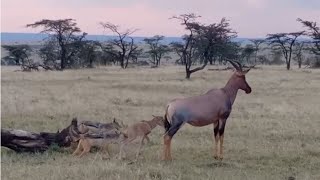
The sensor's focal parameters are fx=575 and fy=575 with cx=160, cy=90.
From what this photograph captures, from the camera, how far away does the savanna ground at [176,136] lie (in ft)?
27.9

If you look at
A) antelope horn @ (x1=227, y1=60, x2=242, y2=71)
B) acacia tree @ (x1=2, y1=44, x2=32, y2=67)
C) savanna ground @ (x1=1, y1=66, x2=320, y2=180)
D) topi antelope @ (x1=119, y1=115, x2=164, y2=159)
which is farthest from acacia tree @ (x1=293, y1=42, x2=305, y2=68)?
topi antelope @ (x1=119, y1=115, x2=164, y2=159)

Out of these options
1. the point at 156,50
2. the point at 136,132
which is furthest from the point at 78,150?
the point at 156,50

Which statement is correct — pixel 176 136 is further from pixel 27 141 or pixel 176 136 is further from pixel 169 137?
pixel 27 141

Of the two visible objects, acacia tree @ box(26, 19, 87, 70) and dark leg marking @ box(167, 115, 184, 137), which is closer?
dark leg marking @ box(167, 115, 184, 137)

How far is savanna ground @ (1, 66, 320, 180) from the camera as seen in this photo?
27.9 feet

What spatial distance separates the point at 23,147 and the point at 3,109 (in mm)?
6722

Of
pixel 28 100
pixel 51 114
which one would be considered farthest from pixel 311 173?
pixel 28 100

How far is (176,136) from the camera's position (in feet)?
41.0

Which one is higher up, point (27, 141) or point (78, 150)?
point (27, 141)

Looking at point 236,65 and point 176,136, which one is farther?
point 176,136

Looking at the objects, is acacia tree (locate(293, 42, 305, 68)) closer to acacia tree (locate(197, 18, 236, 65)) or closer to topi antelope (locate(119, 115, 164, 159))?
acacia tree (locate(197, 18, 236, 65))

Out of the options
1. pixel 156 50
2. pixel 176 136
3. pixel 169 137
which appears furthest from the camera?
pixel 156 50

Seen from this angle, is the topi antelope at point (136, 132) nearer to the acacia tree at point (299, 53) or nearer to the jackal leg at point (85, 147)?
the jackal leg at point (85, 147)

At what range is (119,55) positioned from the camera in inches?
2263
